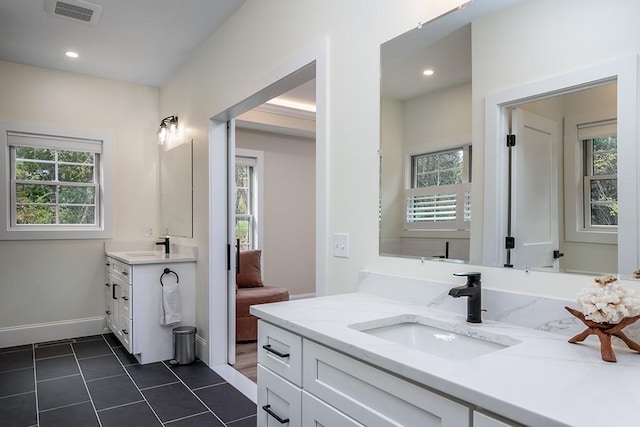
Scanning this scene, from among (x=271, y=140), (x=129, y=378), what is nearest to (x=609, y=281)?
(x=129, y=378)

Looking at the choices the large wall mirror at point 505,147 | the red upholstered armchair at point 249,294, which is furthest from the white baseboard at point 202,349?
the large wall mirror at point 505,147

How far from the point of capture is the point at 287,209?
6.04m

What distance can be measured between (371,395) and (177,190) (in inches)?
143

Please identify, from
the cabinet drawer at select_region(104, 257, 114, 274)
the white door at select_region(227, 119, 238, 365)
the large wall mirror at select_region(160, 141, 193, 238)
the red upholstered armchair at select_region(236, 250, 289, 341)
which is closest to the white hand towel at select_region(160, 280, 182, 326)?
the white door at select_region(227, 119, 238, 365)

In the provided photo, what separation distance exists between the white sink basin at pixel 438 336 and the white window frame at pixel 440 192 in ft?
1.19

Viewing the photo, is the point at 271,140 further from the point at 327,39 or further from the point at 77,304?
the point at 327,39

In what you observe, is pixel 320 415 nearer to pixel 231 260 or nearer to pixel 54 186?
pixel 231 260

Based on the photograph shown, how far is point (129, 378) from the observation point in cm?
320

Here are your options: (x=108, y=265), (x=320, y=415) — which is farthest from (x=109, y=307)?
(x=320, y=415)

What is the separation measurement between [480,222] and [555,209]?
265 mm

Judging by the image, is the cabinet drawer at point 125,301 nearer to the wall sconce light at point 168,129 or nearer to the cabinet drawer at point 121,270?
the cabinet drawer at point 121,270

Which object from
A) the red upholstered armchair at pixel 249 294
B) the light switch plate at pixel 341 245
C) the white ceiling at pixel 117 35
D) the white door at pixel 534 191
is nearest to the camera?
the white door at pixel 534 191

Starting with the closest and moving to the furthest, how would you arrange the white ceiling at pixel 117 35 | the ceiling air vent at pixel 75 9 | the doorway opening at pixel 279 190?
the ceiling air vent at pixel 75 9
the white ceiling at pixel 117 35
the doorway opening at pixel 279 190

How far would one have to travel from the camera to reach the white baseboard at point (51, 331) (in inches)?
160
